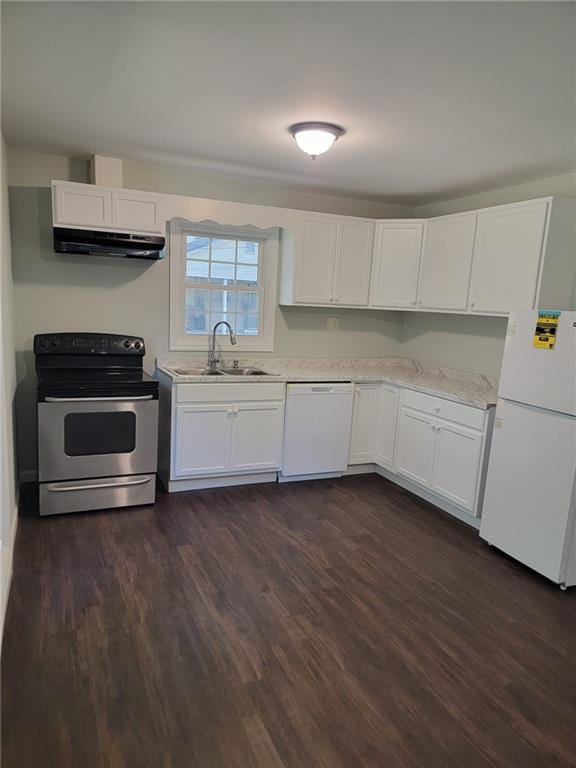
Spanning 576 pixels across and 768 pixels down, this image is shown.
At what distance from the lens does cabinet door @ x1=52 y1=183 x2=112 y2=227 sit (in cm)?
333

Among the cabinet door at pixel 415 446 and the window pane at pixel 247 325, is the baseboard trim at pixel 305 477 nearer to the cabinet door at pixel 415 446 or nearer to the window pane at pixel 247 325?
the cabinet door at pixel 415 446

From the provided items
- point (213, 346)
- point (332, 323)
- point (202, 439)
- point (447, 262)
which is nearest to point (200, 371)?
point (213, 346)

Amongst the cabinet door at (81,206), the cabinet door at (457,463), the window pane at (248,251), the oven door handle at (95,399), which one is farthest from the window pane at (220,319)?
the cabinet door at (457,463)

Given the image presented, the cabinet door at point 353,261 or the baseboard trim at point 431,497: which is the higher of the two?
the cabinet door at point 353,261

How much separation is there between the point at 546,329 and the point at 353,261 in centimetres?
196

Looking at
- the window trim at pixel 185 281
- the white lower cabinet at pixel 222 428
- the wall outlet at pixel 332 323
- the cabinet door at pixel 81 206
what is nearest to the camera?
the cabinet door at pixel 81 206

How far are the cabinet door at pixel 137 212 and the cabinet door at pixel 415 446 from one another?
2384 millimetres

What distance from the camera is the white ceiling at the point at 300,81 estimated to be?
166 centimetres

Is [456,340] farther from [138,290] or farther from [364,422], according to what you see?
[138,290]

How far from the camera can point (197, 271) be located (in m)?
4.21

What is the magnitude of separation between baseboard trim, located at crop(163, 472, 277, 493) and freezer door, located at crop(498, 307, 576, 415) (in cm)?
198

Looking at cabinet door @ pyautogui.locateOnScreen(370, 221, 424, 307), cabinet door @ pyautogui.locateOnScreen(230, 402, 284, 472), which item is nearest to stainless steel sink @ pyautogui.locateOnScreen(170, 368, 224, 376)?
cabinet door @ pyautogui.locateOnScreen(230, 402, 284, 472)

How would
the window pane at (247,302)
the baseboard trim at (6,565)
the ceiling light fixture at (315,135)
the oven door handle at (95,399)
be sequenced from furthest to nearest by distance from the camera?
the window pane at (247,302) < the oven door handle at (95,399) < the ceiling light fixture at (315,135) < the baseboard trim at (6,565)

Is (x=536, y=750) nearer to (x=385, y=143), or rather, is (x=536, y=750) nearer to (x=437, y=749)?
(x=437, y=749)
